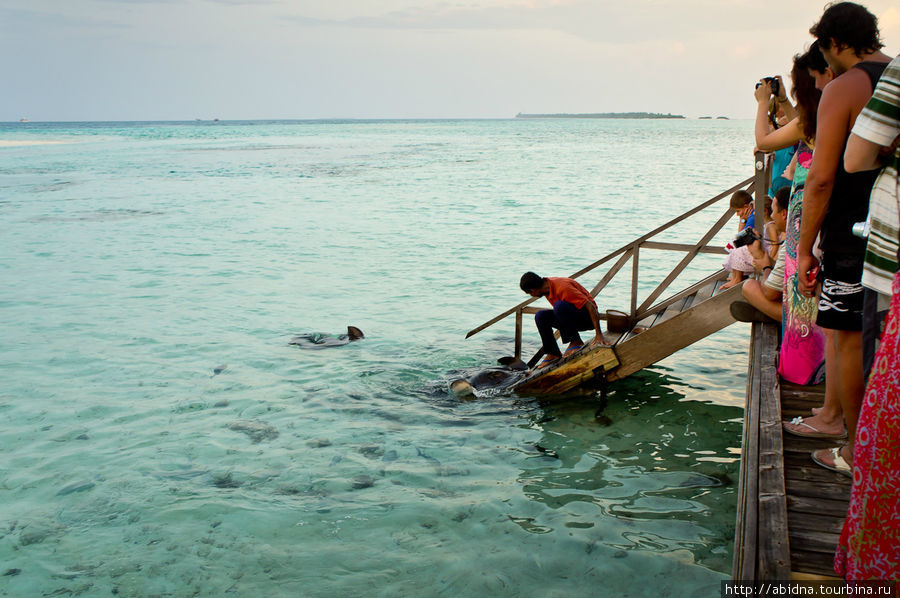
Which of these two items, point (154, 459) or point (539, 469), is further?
point (154, 459)

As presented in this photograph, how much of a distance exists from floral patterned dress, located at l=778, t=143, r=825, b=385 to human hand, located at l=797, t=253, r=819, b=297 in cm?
71

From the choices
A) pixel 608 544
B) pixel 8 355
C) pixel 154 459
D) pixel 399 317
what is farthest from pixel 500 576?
pixel 8 355

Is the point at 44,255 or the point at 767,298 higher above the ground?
the point at 767,298

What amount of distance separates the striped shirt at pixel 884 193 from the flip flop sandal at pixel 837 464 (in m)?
1.36

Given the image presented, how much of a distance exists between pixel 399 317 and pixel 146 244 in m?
10.7

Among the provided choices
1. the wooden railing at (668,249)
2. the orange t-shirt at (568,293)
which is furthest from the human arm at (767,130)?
the orange t-shirt at (568,293)

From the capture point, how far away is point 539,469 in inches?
251

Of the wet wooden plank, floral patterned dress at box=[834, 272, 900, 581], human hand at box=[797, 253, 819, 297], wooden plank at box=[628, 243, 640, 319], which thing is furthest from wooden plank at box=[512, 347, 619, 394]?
floral patterned dress at box=[834, 272, 900, 581]

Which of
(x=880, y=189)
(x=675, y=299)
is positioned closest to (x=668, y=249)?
(x=675, y=299)

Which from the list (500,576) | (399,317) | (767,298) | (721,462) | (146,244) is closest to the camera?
(500,576)

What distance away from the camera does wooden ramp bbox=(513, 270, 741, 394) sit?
279 inches

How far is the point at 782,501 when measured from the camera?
3387 mm

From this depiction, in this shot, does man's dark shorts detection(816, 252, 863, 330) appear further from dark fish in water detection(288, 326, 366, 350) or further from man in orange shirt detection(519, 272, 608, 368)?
dark fish in water detection(288, 326, 366, 350)

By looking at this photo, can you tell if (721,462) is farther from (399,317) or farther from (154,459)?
(399,317)
